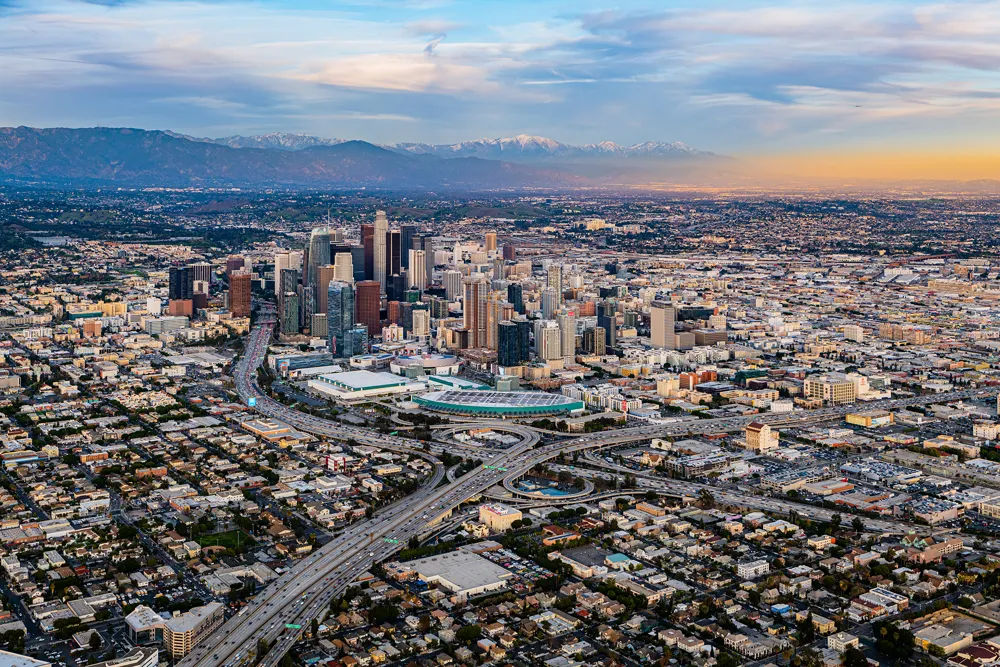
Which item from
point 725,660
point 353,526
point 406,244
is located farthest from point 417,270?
point 725,660

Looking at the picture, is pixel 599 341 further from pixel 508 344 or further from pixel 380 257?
pixel 380 257

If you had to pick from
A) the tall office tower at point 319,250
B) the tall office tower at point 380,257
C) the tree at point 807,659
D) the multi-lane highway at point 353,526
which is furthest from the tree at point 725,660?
the tall office tower at point 380,257

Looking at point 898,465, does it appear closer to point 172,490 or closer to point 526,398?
point 526,398

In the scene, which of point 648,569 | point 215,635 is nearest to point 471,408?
point 648,569

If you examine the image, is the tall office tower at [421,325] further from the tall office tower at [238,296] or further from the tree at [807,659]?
the tree at [807,659]

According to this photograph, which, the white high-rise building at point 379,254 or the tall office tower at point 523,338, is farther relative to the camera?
the white high-rise building at point 379,254

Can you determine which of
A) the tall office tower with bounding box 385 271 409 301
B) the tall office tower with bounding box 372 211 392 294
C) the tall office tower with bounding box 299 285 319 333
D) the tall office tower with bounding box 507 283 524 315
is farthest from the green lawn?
the tall office tower with bounding box 372 211 392 294
